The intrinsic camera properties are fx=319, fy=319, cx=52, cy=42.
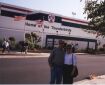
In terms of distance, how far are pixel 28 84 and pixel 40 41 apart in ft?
134

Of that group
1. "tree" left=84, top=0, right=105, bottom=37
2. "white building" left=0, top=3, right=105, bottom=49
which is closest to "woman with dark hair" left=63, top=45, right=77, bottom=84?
"tree" left=84, top=0, right=105, bottom=37

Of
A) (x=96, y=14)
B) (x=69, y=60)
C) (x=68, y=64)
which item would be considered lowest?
(x=68, y=64)

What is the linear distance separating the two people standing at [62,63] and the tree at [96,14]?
9.15 ft

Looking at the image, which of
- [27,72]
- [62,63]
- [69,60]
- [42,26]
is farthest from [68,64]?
[42,26]

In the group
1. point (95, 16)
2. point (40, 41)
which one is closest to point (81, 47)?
point (40, 41)

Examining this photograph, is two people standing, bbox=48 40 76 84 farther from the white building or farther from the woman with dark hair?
the white building

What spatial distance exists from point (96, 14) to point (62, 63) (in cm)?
318

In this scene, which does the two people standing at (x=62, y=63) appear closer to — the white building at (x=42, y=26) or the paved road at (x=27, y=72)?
the paved road at (x=27, y=72)

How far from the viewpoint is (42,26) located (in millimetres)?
54562

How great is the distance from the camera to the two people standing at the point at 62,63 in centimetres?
984

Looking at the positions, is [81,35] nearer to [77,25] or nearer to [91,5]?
[77,25]

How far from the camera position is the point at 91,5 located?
12.7 meters

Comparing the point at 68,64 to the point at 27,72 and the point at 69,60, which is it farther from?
the point at 27,72

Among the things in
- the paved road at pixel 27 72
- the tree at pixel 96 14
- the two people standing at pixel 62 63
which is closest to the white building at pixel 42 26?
the paved road at pixel 27 72
